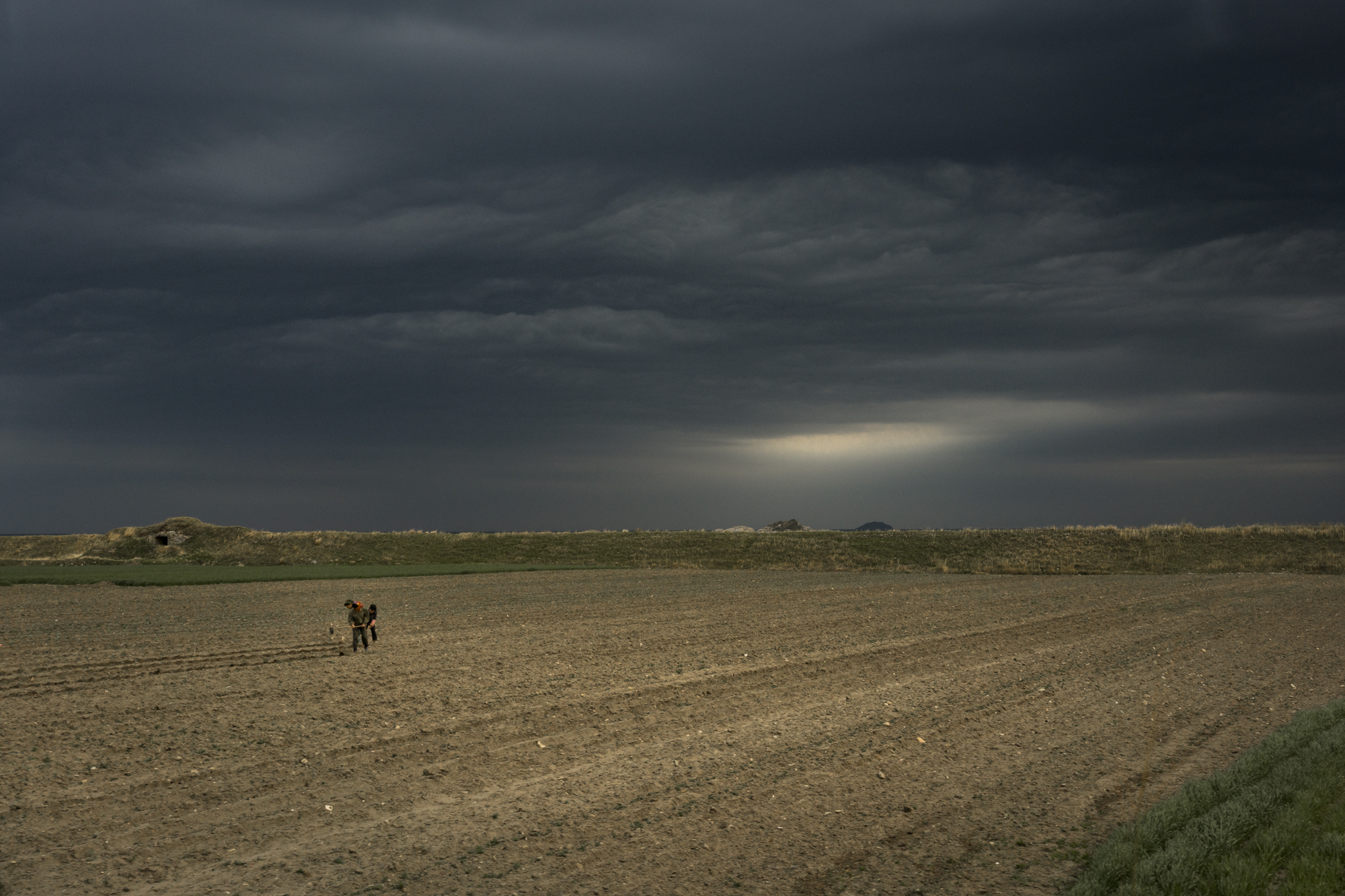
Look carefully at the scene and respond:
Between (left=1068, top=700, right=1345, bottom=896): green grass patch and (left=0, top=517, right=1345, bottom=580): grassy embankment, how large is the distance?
54.0m

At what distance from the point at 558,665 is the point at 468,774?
8.62 m

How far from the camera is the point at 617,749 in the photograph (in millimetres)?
12281

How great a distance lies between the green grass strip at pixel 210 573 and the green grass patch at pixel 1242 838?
52.8 m

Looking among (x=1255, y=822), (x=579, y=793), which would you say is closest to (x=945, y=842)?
(x=1255, y=822)

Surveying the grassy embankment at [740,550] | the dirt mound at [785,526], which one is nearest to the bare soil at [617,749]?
the grassy embankment at [740,550]

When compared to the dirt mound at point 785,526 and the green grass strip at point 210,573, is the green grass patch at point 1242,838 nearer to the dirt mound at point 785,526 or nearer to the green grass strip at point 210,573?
the green grass strip at point 210,573

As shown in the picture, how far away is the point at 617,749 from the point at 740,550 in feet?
251

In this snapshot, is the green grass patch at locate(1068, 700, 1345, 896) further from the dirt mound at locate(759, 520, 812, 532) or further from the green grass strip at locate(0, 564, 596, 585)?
the dirt mound at locate(759, 520, 812, 532)

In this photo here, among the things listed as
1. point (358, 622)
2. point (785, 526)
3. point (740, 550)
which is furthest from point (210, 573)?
point (785, 526)

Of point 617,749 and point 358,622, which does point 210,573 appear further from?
point 617,749

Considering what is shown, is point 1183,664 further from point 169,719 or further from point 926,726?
point 169,719

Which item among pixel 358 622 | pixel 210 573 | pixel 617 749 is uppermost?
pixel 358 622

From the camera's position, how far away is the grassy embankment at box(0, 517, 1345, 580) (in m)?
69.3

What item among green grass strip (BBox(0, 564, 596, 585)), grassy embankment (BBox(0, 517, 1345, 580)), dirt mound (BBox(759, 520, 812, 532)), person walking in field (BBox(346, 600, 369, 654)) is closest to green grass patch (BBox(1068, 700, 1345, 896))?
person walking in field (BBox(346, 600, 369, 654))
